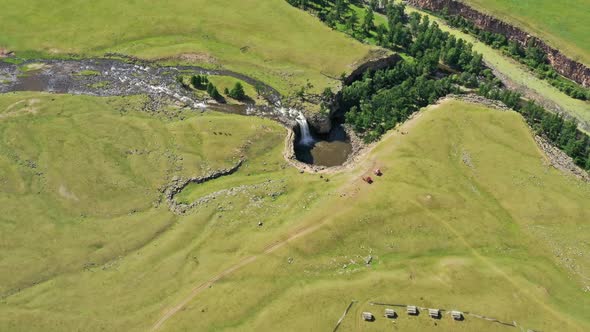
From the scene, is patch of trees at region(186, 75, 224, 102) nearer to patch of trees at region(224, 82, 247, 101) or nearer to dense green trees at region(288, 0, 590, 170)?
patch of trees at region(224, 82, 247, 101)

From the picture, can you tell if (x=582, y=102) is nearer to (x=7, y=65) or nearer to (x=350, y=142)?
(x=350, y=142)

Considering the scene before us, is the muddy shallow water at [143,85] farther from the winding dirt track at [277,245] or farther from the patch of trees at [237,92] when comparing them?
the winding dirt track at [277,245]

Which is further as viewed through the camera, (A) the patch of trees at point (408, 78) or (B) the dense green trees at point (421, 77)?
(A) the patch of trees at point (408, 78)

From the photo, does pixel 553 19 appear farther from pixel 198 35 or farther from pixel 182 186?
pixel 182 186

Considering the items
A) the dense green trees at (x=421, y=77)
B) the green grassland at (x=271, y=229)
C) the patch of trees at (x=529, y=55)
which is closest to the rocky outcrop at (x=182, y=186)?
the green grassland at (x=271, y=229)

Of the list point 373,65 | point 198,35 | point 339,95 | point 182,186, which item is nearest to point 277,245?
point 182,186
